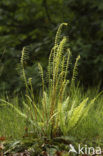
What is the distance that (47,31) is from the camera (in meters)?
7.49

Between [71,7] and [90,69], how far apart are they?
174 centimetres

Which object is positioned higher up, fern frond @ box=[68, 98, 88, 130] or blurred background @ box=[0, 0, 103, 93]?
blurred background @ box=[0, 0, 103, 93]

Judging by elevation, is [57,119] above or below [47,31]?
below

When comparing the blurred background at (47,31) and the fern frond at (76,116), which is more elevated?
the blurred background at (47,31)

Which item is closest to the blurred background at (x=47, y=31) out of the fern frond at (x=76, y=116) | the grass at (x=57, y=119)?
the grass at (x=57, y=119)

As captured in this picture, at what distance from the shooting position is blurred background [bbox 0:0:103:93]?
6.23 m

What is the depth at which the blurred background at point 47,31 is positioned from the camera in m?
6.23

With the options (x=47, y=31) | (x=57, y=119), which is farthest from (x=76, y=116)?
(x=47, y=31)

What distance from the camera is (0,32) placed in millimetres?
7320

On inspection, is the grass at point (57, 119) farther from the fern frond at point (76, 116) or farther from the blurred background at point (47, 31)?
the blurred background at point (47, 31)

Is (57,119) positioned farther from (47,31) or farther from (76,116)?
(47,31)

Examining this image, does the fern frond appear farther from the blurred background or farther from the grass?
the blurred background

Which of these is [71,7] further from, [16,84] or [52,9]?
[16,84]

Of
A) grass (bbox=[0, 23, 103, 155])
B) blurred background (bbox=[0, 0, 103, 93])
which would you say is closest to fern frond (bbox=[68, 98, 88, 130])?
grass (bbox=[0, 23, 103, 155])
